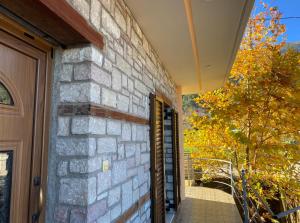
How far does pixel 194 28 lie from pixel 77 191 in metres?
1.99

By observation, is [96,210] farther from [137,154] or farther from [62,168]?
[137,154]

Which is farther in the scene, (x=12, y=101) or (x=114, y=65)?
(x=114, y=65)

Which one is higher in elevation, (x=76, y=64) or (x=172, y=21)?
(x=172, y=21)

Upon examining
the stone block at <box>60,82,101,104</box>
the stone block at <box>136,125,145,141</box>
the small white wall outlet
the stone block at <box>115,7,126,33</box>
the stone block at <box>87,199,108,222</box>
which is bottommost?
the stone block at <box>87,199,108,222</box>

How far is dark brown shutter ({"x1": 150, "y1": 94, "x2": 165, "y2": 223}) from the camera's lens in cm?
268

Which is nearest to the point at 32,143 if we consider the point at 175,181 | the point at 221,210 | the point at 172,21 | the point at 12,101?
the point at 12,101

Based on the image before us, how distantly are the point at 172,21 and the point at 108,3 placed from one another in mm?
788

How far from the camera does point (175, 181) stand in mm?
4527

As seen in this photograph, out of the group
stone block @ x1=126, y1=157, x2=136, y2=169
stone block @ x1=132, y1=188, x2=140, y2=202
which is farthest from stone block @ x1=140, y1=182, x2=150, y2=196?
stone block @ x1=126, y1=157, x2=136, y2=169

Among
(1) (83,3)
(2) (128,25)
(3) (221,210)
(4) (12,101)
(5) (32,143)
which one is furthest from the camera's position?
(3) (221,210)

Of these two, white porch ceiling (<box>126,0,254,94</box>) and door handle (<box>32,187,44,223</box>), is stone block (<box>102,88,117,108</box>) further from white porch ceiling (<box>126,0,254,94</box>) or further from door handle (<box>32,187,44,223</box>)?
white porch ceiling (<box>126,0,254,94</box>)

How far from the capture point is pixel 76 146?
131cm

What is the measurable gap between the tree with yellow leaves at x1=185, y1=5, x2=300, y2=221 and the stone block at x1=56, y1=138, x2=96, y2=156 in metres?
4.62

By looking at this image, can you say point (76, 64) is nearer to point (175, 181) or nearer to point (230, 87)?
point (175, 181)
